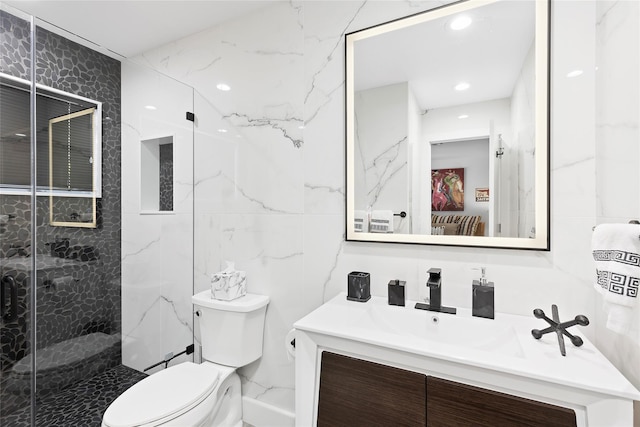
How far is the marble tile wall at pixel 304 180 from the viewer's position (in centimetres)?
114

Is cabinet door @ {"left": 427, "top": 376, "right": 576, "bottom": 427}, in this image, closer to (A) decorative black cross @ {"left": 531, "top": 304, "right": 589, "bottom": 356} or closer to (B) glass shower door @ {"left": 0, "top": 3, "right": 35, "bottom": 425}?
(A) decorative black cross @ {"left": 531, "top": 304, "right": 589, "bottom": 356}

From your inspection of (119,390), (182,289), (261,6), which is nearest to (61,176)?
(182,289)

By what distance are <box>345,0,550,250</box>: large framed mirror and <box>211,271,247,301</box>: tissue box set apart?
0.72 metres

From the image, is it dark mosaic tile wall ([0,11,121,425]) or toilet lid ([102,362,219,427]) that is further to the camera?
dark mosaic tile wall ([0,11,121,425])

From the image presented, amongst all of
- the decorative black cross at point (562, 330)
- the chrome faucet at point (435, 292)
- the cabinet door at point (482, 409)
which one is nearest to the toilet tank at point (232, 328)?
the chrome faucet at point (435, 292)

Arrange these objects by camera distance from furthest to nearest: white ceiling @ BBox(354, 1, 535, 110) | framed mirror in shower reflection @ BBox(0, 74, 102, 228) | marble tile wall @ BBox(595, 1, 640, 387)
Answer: framed mirror in shower reflection @ BBox(0, 74, 102, 228) < white ceiling @ BBox(354, 1, 535, 110) < marble tile wall @ BBox(595, 1, 640, 387)

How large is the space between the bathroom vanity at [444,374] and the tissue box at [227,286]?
647 millimetres

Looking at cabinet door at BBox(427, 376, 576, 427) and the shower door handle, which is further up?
the shower door handle

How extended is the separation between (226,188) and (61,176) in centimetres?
80

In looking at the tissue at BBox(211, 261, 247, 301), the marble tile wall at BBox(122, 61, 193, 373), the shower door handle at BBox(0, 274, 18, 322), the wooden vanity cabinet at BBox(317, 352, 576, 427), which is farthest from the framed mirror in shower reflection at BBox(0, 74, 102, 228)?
the wooden vanity cabinet at BBox(317, 352, 576, 427)

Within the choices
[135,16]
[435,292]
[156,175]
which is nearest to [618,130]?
[435,292]

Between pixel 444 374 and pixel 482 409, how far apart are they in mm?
126

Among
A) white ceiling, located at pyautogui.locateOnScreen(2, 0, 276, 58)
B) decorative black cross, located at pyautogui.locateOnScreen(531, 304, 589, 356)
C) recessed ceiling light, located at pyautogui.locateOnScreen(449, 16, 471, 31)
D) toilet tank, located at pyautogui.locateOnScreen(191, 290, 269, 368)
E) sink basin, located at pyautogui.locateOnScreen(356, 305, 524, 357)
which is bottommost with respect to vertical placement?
toilet tank, located at pyautogui.locateOnScreen(191, 290, 269, 368)

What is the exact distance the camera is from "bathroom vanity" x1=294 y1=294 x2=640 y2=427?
799 millimetres
